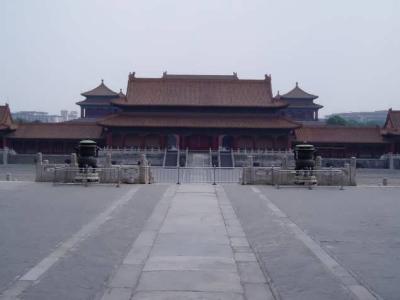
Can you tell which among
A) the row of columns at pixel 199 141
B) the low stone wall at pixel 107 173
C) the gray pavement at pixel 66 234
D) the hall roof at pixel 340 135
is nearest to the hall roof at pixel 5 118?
the row of columns at pixel 199 141

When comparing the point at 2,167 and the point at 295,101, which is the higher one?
the point at 295,101

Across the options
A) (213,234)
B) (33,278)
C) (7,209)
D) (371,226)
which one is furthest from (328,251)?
(7,209)

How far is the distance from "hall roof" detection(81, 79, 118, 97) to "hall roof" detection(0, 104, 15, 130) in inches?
777

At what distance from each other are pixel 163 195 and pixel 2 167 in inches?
1129

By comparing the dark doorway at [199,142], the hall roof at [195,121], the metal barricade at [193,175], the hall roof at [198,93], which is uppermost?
the hall roof at [198,93]

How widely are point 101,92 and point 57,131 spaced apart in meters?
22.2

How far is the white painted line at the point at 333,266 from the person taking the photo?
7283 mm

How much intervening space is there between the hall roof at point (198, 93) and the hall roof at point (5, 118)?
31.2 feet

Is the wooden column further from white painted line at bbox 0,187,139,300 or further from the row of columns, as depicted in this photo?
white painted line at bbox 0,187,139,300

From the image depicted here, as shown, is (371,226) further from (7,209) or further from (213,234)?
(7,209)

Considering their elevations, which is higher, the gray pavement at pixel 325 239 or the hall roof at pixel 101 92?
the hall roof at pixel 101 92

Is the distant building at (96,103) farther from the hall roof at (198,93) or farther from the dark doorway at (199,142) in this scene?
the dark doorway at (199,142)

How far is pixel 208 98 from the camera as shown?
1953 inches

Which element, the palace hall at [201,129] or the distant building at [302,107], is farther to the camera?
the distant building at [302,107]
